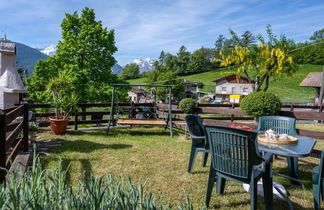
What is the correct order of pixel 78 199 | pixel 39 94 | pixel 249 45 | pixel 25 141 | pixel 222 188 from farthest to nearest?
1. pixel 39 94
2. pixel 249 45
3. pixel 25 141
4. pixel 222 188
5. pixel 78 199

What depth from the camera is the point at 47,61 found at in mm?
14758

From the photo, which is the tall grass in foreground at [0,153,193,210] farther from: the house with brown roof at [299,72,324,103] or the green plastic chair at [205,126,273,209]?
the house with brown roof at [299,72,324,103]

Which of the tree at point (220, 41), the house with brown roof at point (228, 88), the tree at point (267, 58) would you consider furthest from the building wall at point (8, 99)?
the tree at point (220, 41)

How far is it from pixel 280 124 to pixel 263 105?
286 centimetres

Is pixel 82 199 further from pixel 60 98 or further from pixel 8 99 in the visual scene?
pixel 60 98

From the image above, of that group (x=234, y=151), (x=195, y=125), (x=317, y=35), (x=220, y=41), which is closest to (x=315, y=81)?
(x=195, y=125)

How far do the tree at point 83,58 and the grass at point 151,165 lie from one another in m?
8.61

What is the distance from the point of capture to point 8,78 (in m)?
4.83

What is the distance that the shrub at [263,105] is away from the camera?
258 inches

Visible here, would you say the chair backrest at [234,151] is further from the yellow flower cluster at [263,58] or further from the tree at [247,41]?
the tree at [247,41]

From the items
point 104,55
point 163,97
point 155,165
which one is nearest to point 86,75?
point 104,55

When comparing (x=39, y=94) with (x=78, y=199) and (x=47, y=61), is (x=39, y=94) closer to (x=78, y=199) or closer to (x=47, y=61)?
(x=47, y=61)

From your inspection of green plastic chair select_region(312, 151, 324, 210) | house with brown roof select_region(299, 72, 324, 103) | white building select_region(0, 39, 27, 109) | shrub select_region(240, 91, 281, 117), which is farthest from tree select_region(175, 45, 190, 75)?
green plastic chair select_region(312, 151, 324, 210)

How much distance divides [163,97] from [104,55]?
1070 inches
